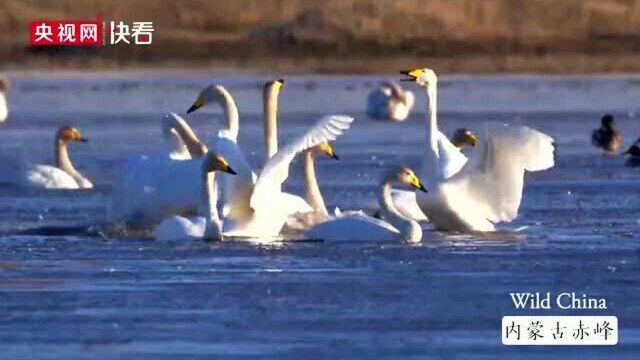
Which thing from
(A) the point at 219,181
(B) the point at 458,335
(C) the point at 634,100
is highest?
(C) the point at 634,100

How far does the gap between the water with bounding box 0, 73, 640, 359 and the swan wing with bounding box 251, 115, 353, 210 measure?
40 centimetres

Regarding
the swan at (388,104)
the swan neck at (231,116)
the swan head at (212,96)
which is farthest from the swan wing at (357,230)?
the swan at (388,104)

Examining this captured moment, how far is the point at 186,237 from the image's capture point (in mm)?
12562

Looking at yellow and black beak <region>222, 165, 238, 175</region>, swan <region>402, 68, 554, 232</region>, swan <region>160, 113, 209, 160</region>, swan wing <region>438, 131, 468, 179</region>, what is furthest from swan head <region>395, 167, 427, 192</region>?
swan <region>160, 113, 209, 160</region>

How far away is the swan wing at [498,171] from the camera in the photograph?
42.4 feet

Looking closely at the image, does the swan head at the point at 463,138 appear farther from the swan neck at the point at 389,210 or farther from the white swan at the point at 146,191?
the white swan at the point at 146,191

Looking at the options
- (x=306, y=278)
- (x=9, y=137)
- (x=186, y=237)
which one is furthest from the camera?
(x=9, y=137)

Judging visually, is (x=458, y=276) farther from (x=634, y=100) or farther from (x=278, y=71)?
(x=278, y=71)

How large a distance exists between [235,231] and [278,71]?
21.4 m

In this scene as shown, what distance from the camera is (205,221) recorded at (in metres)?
12.7

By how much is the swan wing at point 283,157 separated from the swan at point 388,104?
35.8 ft

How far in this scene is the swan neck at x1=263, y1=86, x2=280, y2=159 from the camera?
1423 cm

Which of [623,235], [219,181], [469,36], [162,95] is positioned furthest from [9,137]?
[469,36]

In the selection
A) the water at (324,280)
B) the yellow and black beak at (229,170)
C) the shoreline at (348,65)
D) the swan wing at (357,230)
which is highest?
the shoreline at (348,65)
